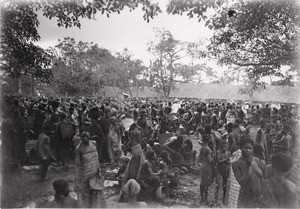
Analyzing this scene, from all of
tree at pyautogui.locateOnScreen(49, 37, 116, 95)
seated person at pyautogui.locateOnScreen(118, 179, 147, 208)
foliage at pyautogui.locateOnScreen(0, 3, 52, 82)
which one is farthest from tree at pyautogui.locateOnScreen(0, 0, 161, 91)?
tree at pyautogui.locateOnScreen(49, 37, 116, 95)

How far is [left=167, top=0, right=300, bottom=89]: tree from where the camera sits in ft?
26.9

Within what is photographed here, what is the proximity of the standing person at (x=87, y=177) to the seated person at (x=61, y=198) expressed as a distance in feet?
4.08

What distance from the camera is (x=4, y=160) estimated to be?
8.73 m

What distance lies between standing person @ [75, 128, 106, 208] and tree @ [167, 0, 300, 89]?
3.21 meters

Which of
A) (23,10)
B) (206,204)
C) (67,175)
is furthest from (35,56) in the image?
(206,204)

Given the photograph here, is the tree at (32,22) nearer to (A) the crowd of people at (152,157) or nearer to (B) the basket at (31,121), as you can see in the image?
(A) the crowd of people at (152,157)

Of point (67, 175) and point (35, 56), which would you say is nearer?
point (35, 56)

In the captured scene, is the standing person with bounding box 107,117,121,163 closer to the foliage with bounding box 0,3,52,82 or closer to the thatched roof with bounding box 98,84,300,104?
the foliage with bounding box 0,3,52,82

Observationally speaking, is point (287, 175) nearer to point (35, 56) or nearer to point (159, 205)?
point (159, 205)

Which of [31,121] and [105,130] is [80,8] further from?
[31,121]

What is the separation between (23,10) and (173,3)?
323 cm

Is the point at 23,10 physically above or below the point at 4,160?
above

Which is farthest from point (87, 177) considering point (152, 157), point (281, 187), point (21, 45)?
A: point (21, 45)

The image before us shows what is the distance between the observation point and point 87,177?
5730 mm
